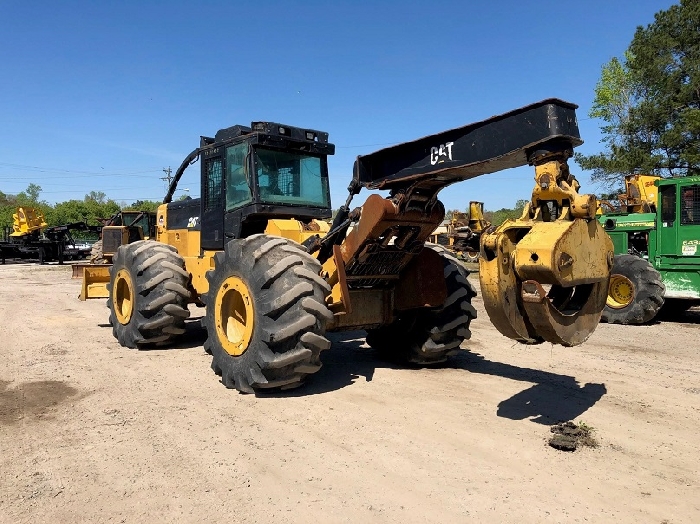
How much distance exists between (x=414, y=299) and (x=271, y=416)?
2282 millimetres

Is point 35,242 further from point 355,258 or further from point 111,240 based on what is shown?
point 355,258

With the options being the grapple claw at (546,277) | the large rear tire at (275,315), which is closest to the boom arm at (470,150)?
the grapple claw at (546,277)

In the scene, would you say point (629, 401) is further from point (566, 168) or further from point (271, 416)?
point (271, 416)

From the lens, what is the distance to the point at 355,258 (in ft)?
19.2

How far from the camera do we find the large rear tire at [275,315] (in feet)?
17.6

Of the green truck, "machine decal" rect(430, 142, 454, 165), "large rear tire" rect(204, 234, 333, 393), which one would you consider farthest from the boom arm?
the green truck

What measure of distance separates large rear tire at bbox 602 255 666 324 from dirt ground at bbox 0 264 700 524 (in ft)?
10.7

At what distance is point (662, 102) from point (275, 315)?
1278 inches

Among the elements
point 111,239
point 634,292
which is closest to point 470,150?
point 634,292

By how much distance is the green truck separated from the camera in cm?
1073

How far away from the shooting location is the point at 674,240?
436 inches

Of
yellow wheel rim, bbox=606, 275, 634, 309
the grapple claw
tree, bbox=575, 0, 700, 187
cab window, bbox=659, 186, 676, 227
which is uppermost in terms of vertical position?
tree, bbox=575, 0, 700, 187

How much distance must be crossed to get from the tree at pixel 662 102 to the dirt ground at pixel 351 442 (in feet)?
84.3

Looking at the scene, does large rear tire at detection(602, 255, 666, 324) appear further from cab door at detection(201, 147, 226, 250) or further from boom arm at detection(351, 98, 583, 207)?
cab door at detection(201, 147, 226, 250)
